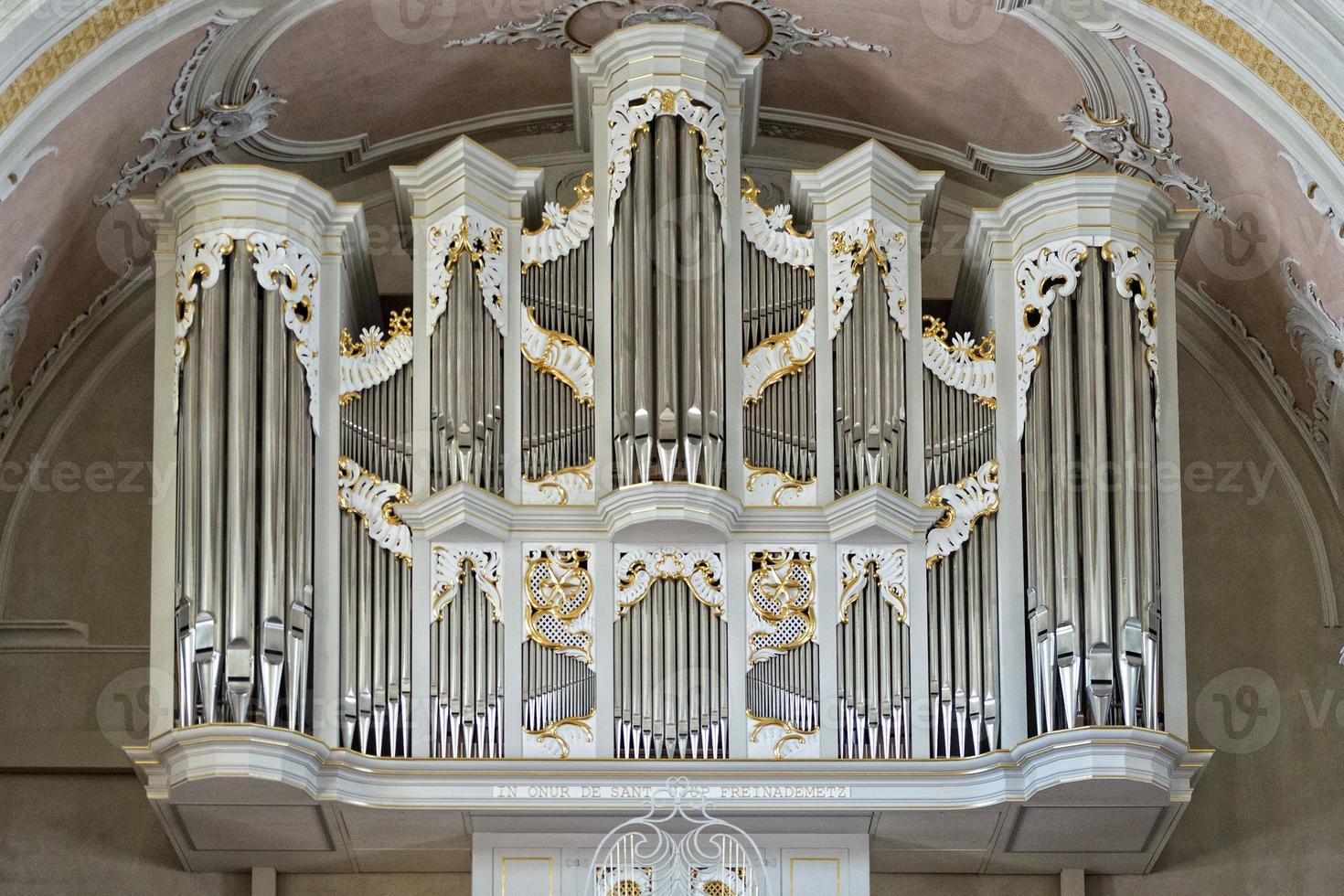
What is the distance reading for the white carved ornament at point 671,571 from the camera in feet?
45.7

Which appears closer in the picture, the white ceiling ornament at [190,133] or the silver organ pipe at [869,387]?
the silver organ pipe at [869,387]

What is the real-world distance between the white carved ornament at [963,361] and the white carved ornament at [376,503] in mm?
2922

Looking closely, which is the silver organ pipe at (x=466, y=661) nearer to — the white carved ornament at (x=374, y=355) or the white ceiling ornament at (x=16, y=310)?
the white carved ornament at (x=374, y=355)

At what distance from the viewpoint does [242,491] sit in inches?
540

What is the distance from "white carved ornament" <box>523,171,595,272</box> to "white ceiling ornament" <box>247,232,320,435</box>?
1.20 metres

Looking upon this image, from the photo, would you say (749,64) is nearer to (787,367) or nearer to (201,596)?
(787,367)

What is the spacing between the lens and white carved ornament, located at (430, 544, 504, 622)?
45.6 feet

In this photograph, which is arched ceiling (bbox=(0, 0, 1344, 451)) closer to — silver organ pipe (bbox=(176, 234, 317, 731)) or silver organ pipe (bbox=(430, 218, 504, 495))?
silver organ pipe (bbox=(176, 234, 317, 731))

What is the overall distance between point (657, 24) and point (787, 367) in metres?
2.00

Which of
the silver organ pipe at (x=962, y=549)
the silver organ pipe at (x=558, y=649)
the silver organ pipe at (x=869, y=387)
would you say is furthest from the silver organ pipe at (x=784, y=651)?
the silver organ pipe at (x=558, y=649)

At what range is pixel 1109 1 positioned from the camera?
1434 centimetres

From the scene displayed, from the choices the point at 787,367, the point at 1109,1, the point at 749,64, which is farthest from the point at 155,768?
the point at 1109,1

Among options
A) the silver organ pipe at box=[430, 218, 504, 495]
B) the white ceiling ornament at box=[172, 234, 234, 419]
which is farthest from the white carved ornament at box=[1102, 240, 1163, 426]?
the white ceiling ornament at box=[172, 234, 234, 419]

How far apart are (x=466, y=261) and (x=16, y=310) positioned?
2547 millimetres
